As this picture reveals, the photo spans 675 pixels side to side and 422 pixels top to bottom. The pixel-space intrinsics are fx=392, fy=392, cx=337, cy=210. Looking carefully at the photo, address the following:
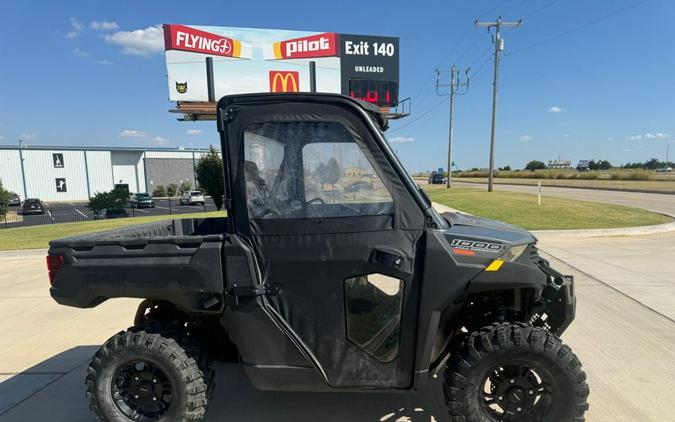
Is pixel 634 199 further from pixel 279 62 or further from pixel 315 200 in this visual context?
pixel 315 200

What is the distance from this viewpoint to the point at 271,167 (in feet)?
7.63

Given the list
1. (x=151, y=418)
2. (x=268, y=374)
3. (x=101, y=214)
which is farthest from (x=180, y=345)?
(x=101, y=214)

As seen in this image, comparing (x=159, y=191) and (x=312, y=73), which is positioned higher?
(x=312, y=73)

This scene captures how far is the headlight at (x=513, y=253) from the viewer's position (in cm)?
229

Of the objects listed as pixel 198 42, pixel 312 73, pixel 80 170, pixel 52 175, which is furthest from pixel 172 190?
pixel 312 73

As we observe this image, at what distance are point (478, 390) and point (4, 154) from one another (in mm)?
65223

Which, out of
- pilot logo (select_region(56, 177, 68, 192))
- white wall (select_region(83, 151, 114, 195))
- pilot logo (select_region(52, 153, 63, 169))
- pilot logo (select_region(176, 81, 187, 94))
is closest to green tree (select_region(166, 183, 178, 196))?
white wall (select_region(83, 151, 114, 195))

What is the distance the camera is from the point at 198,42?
2306 cm

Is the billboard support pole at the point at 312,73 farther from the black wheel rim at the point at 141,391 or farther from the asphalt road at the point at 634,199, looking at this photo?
the black wheel rim at the point at 141,391

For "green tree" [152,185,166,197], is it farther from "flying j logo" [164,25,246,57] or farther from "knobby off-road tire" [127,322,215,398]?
"knobby off-road tire" [127,322,215,398]

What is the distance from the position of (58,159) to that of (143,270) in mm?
63025

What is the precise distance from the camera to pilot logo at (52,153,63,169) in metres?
Result: 52.8

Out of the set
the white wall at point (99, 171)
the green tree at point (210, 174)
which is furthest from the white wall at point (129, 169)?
the green tree at point (210, 174)

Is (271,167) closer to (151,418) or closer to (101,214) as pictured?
(151,418)
